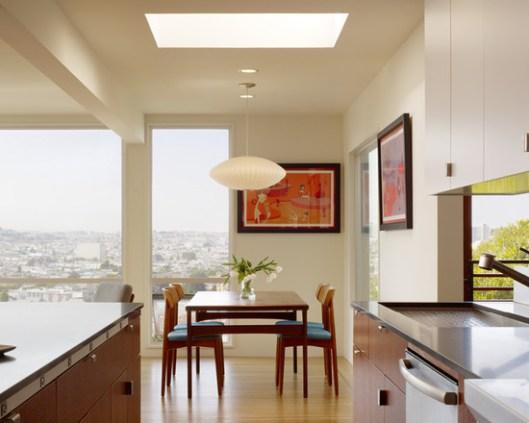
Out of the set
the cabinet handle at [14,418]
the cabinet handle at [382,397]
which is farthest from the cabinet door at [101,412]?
the cabinet handle at [382,397]

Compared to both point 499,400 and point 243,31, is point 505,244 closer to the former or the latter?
point 243,31

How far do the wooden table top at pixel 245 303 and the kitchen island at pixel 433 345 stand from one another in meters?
1.59

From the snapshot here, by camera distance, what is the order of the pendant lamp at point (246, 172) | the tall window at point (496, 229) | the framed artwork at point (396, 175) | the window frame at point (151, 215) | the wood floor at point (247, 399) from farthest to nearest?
the window frame at point (151, 215) < the pendant lamp at point (246, 172) < the wood floor at point (247, 399) < the framed artwork at point (396, 175) < the tall window at point (496, 229)

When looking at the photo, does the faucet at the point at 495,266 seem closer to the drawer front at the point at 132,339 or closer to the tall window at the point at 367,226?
the drawer front at the point at 132,339

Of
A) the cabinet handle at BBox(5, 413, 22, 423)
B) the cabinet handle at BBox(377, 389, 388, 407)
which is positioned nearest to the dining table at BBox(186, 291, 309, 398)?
the cabinet handle at BBox(377, 389, 388, 407)

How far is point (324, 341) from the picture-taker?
5.68m

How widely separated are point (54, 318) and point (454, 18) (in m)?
2.24

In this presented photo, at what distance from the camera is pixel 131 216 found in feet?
24.5

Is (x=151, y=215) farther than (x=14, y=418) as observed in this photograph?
Yes

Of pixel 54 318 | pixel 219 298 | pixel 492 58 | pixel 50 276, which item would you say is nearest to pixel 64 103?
pixel 50 276

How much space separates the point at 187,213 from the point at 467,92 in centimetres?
507

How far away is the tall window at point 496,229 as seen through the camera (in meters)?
4.06

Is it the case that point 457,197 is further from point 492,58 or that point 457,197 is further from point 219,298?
point 219,298

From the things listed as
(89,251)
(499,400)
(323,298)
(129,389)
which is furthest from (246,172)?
(499,400)
